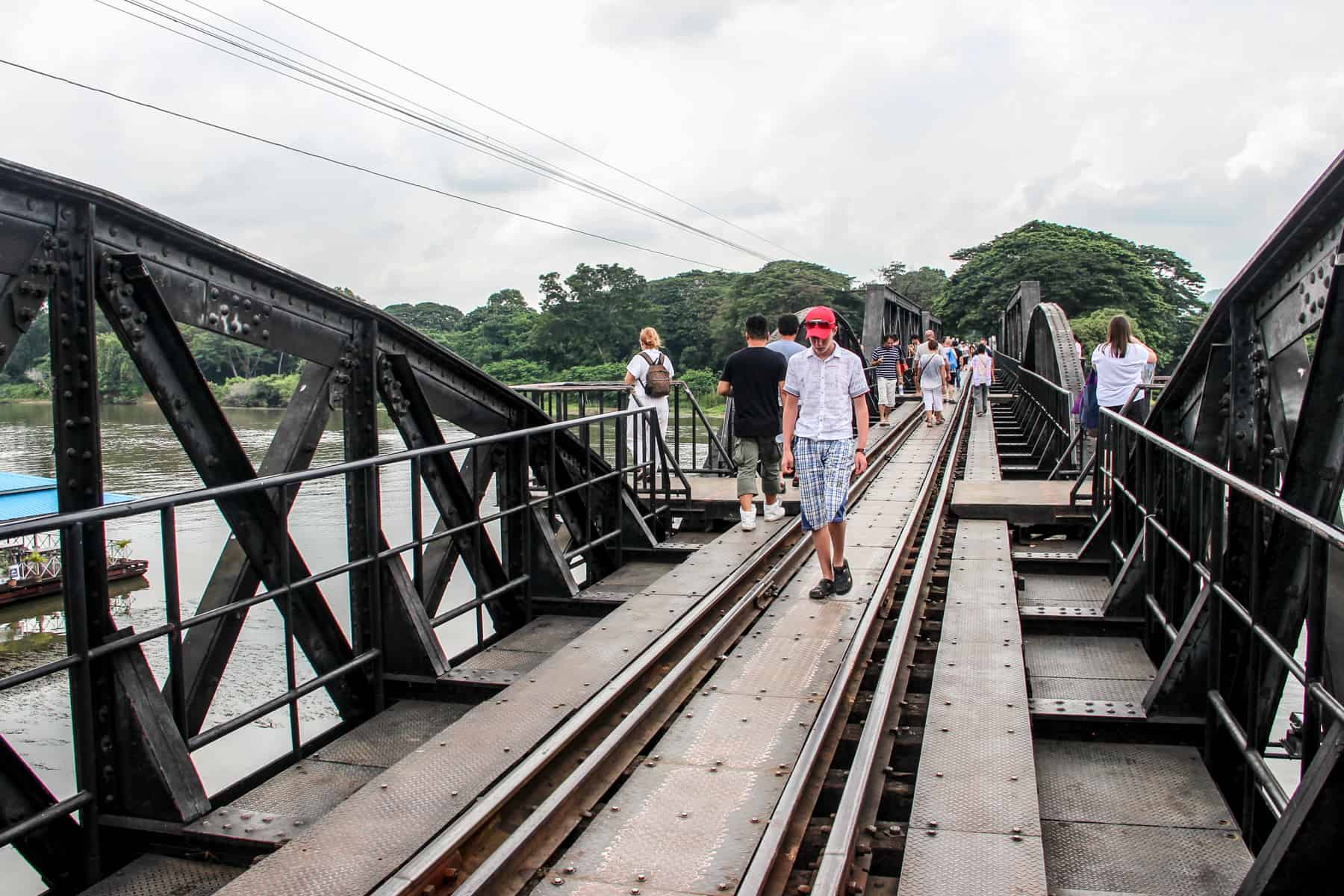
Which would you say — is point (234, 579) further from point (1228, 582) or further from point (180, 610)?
point (1228, 582)

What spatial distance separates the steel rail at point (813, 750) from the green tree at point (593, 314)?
7297 cm

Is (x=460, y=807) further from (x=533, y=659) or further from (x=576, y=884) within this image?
(x=533, y=659)

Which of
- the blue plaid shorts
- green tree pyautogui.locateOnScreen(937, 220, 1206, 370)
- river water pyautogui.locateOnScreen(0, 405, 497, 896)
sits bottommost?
river water pyautogui.locateOnScreen(0, 405, 497, 896)

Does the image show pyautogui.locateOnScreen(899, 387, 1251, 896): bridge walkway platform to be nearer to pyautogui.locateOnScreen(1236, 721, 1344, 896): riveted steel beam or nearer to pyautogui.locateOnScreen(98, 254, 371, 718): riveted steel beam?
pyautogui.locateOnScreen(1236, 721, 1344, 896): riveted steel beam

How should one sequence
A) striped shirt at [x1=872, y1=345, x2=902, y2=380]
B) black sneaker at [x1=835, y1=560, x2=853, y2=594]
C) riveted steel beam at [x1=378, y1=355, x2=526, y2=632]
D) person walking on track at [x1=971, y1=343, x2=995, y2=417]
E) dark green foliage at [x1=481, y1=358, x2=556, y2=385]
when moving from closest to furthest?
riveted steel beam at [x1=378, y1=355, x2=526, y2=632], black sneaker at [x1=835, y1=560, x2=853, y2=594], striped shirt at [x1=872, y1=345, x2=902, y2=380], person walking on track at [x1=971, y1=343, x2=995, y2=417], dark green foliage at [x1=481, y1=358, x2=556, y2=385]

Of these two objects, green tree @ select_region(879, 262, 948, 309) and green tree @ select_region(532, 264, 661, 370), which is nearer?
green tree @ select_region(532, 264, 661, 370)

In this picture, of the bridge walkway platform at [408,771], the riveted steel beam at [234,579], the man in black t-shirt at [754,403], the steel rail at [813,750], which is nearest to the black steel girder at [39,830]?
the bridge walkway platform at [408,771]

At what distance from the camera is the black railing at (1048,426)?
13523 millimetres

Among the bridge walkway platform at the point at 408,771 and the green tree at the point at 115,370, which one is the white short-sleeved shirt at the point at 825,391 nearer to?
the bridge walkway platform at the point at 408,771

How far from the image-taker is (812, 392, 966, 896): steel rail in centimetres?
315

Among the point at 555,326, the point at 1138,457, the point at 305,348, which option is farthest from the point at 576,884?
the point at 555,326

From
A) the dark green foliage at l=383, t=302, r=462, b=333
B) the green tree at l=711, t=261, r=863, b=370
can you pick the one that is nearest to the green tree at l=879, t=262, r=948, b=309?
the green tree at l=711, t=261, r=863, b=370

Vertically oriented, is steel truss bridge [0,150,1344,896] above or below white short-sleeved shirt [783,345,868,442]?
below

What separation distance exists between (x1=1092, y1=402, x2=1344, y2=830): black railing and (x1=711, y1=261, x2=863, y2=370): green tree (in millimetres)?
79503
